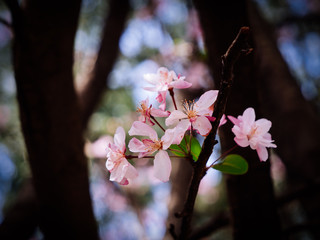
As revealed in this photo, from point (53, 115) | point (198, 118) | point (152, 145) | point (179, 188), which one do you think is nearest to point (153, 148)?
point (152, 145)

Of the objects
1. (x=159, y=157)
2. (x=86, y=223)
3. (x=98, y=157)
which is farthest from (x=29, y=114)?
(x=98, y=157)

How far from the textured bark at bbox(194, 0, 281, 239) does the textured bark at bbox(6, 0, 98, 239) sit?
20.6 inches

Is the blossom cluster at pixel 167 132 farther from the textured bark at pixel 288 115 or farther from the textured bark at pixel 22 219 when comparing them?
the textured bark at pixel 22 219

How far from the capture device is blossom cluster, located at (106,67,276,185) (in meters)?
0.44

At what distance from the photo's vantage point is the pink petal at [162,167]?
0.45m

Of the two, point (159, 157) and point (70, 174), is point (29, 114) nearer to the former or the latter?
point (70, 174)

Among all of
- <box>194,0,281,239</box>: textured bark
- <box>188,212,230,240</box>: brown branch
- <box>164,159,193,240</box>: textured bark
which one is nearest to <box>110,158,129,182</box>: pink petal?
<box>194,0,281,239</box>: textured bark

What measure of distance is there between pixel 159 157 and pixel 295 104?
1174mm

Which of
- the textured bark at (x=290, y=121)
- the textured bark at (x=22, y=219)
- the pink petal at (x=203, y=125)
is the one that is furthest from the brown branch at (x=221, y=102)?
the textured bark at (x=22, y=219)

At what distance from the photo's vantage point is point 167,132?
17.0 inches

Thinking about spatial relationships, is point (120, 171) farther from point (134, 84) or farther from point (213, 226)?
point (134, 84)

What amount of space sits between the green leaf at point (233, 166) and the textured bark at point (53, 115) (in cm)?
66

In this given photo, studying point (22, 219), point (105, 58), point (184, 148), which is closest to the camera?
point (184, 148)

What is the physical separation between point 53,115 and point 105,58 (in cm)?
102
